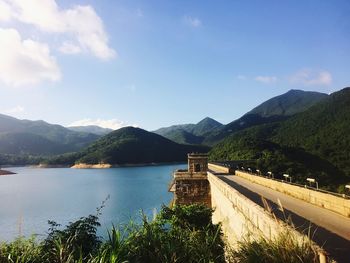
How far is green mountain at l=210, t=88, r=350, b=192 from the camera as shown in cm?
6091

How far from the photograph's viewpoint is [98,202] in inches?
2288

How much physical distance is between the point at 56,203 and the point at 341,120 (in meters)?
63.4

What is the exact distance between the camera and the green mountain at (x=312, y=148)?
60906 millimetres

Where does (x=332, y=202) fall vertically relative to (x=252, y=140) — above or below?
below

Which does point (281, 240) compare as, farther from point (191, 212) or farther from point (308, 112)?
point (308, 112)

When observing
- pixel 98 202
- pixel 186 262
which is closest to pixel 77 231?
pixel 186 262

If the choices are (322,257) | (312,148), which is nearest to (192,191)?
(322,257)

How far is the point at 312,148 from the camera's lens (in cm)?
7612

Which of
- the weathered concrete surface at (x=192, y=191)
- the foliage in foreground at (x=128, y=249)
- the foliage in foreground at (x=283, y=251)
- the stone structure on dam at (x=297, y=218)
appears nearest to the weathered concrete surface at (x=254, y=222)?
the stone structure on dam at (x=297, y=218)

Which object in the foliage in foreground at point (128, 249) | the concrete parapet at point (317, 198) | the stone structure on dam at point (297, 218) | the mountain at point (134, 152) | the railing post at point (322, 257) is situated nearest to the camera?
the railing post at point (322, 257)

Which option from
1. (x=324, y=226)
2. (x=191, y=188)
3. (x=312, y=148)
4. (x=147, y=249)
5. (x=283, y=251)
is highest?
(x=312, y=148)

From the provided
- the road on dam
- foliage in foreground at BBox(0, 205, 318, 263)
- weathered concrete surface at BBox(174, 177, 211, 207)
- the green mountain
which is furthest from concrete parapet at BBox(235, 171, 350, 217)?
the green mountain

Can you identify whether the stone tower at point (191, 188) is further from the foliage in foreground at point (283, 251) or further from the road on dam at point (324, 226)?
the foliage in foreground at point (283, 251)

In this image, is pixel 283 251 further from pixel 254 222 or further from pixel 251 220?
pixel 251 220
